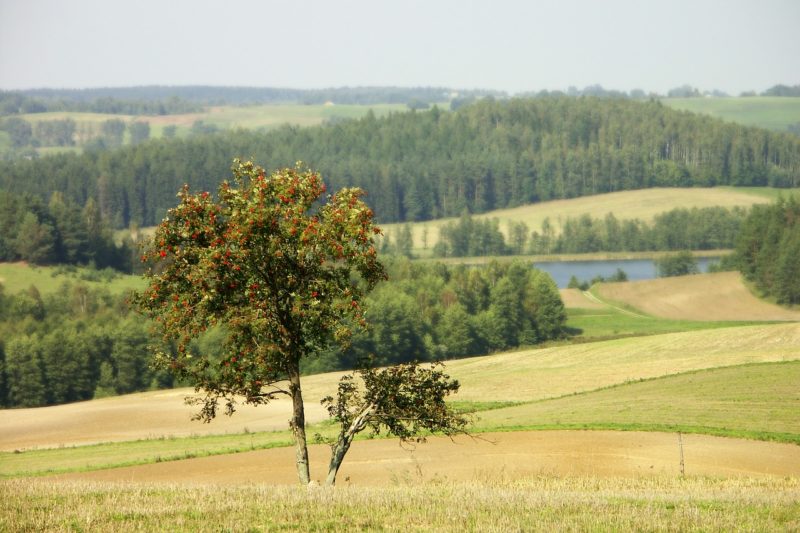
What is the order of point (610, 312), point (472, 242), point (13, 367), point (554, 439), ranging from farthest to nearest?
point (472, 242)
point (610, 312)
point (13, 367)
point (554, 439)

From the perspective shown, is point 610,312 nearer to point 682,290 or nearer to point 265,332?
point 682,290

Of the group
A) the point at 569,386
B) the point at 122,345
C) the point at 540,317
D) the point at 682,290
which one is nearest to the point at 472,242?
the point at 682,290

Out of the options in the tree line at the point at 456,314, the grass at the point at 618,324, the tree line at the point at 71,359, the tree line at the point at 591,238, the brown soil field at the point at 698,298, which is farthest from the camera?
the tree line at the point at 591,238

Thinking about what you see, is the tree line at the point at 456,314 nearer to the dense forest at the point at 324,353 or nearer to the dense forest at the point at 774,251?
the dense forest at the point at 324,353

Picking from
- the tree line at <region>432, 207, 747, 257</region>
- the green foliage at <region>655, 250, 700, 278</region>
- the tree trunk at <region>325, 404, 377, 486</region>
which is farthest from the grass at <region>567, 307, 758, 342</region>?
the tree trunk at <region>325, 404, 377, 486</region>


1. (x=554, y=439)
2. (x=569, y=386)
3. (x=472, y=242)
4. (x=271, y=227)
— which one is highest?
(x=271, y=227)

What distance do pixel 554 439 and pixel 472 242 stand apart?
155660mm

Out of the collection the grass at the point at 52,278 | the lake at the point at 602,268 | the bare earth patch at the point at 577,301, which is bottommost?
the lake at the point at 602,268

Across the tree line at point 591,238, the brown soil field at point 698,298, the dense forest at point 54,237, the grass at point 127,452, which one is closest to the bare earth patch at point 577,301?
the brown soil field at point 698,298

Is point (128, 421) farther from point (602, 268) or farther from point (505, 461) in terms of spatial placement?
point (602, 268)

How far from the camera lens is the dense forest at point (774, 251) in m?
124

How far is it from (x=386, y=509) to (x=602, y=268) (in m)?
159

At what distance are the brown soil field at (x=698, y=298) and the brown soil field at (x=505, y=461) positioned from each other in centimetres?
8410

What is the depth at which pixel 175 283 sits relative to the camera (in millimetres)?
26344
